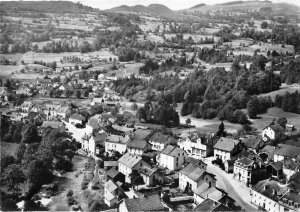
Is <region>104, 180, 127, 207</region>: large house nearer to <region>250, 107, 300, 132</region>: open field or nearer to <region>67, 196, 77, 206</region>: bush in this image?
<region>67, 196, 77, 206</region>: bush

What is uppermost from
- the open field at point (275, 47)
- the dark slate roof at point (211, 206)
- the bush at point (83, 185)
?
the open field at point (275, 47)

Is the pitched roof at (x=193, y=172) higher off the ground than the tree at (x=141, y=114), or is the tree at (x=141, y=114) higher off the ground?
the pitched roof at (x=193, y=172)

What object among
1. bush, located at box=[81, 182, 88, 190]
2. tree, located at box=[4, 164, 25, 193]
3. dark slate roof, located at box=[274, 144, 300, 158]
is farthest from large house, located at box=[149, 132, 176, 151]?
tree, located at box=[4, 164, 25, 193]

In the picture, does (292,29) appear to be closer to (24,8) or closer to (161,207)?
(24,8)

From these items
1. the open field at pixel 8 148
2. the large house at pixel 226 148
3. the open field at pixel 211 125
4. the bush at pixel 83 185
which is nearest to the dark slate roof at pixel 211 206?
the bush at pixel 83 185

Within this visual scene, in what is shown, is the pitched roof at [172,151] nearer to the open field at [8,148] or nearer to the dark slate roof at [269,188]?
the dark slate roof at [269,188]

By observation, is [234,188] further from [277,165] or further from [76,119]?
[76,119]

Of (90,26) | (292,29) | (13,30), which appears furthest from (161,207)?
(90,26)
